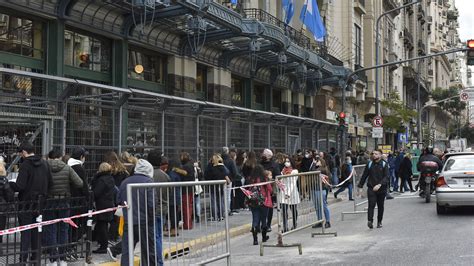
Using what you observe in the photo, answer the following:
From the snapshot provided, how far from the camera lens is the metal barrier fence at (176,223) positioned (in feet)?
22.6

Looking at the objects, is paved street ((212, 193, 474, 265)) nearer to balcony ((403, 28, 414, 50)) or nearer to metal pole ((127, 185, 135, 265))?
metal pole ((127, 185, 135, 265))

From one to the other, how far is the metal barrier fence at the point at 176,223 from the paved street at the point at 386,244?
64.4 inches

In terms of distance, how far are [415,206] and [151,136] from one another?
29.5 ft

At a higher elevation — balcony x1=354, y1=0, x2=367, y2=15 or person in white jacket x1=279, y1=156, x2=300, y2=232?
balcony x1=354, y1=0, x2=367, y2=15

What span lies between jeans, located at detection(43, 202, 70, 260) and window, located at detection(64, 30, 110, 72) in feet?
26.7

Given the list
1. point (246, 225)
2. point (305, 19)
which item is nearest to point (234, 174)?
point (246, 225)

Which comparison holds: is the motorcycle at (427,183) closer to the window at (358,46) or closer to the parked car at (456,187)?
the parked car at (456,187)

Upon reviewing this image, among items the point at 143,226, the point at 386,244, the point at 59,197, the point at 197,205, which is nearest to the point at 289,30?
the point at 386,244

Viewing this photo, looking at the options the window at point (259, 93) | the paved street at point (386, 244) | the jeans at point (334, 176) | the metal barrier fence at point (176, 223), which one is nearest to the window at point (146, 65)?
the paved street at point (386, 244)

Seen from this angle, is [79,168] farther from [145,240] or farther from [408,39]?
[408,39]

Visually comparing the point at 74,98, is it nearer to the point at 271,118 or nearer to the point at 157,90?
the point at 157,90

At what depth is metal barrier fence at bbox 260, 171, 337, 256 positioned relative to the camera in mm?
10811

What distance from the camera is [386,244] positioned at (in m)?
10.9

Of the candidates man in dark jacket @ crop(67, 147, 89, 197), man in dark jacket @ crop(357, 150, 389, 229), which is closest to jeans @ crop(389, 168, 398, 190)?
man in dark jacket @ crop(357, 150, 389, 229)
